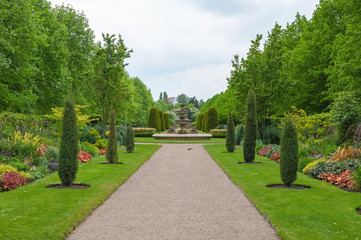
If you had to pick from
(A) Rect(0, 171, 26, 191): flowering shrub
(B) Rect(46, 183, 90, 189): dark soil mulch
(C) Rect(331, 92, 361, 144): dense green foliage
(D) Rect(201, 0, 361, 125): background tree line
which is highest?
(D) Rect(201, 0, 361, 125): background tree line

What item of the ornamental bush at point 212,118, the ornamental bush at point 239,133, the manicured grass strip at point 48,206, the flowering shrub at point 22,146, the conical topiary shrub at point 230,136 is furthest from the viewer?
the ornamental bush at point 212,118

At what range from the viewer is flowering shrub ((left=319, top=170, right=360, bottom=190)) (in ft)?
27.6

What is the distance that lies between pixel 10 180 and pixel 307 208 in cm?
804

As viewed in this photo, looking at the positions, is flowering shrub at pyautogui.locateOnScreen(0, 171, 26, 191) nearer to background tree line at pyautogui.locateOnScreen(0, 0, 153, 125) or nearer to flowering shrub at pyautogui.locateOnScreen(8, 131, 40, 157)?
flowering shrub at pyautogui.locateOnScreen(8, 131, 40, 157)

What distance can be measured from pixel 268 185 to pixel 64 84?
2058cm

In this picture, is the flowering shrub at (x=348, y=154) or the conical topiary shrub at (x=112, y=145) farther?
the conical topiary shrub at (x=112, y=145)

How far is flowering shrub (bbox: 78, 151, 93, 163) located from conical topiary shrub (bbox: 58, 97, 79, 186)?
18.0 feet

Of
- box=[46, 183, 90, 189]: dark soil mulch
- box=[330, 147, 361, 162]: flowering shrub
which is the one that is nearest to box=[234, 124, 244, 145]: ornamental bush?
box=[330, 147, 361, 162]: flowering shrub

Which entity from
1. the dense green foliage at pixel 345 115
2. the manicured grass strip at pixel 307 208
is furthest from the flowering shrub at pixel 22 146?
the dense green foliage at pixel 345 115

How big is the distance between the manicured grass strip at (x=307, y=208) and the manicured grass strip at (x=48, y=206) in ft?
12.9

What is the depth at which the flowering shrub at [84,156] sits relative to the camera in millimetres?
13972

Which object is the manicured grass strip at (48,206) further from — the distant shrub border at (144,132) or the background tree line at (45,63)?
the distant shrub border at (144,132)

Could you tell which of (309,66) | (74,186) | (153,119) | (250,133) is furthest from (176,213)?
(153,119)

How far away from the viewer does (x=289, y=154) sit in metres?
8.40
